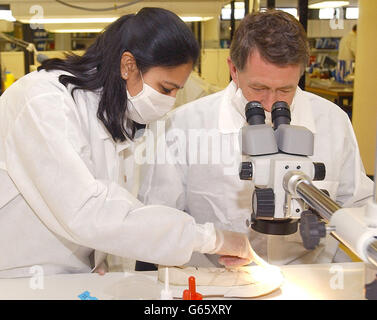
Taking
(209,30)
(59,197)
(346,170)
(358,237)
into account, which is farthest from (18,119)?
(209,30)

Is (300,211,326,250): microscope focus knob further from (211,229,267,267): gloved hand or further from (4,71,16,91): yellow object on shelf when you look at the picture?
(4,71,16,91): yellow object on shelf

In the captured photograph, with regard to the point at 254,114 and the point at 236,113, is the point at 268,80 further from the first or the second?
the point at 254,114

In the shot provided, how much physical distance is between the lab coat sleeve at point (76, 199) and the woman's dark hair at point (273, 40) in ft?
1.71

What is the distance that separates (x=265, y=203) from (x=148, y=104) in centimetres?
67

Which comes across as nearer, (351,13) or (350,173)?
(350,173)

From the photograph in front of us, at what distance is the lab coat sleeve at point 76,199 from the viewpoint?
44.0 inches

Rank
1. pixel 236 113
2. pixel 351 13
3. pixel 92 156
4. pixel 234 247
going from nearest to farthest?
pixel 234 247, pixel 92 156, pixel 236 113, pixel 351 13

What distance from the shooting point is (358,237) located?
0.62 meters

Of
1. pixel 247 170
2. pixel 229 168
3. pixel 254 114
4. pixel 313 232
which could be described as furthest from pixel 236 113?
pixel 313 232

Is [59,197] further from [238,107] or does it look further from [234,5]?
[234,5]

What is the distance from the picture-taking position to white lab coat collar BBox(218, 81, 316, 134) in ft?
5.15

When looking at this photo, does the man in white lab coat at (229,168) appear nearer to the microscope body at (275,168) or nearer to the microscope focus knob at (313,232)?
the microscope body at (275,168)

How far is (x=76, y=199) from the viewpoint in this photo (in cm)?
112

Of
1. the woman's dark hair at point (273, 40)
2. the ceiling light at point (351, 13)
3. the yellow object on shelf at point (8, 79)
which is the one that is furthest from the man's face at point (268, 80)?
the ceiling light at point (351, 13)
